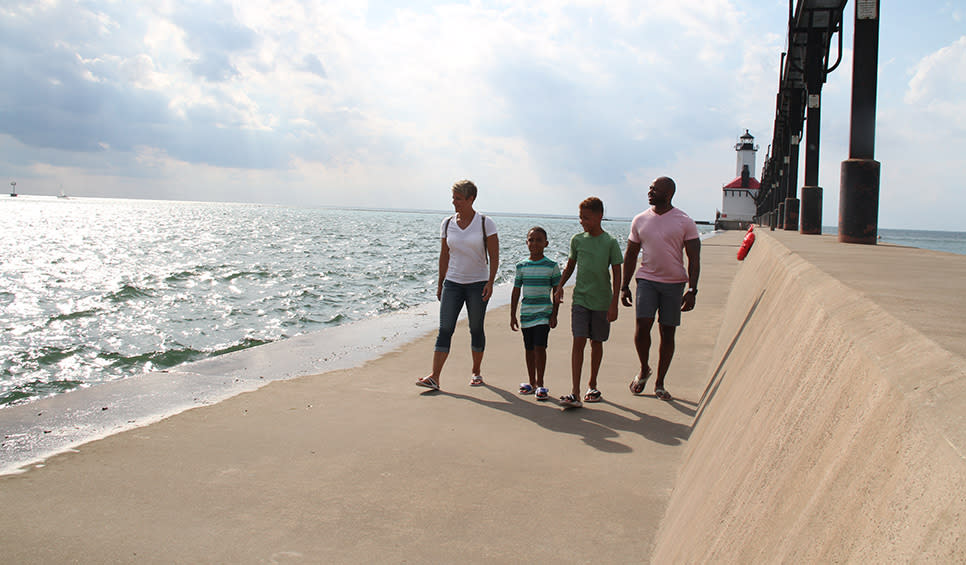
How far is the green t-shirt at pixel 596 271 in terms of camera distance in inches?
226

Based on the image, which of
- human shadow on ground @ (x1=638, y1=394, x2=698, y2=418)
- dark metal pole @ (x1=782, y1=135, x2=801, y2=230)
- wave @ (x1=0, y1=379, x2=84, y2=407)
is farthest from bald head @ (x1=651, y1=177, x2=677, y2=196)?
dark metal pole @ (x1=782, y1=135, x2=801, y2=230)

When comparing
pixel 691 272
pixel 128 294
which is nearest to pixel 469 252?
pixel 691 272

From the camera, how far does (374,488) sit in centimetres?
401

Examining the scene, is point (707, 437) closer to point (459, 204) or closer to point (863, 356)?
point (863, 356)

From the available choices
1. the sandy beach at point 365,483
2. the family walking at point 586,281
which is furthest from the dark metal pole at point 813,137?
the sandy beach at point 365,483

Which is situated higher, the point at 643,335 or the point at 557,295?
the point at 557,295

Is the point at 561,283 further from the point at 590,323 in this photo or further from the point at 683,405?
the point at 683,405

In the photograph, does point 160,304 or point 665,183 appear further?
point 160,304

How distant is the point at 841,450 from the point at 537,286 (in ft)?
15.4

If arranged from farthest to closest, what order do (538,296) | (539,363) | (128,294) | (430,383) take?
(128,294), (430,383), (539,363), (538,296)

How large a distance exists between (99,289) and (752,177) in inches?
3343

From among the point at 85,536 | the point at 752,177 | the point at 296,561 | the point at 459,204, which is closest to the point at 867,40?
the point at 459,204

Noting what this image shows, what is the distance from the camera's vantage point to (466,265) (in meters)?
6.49

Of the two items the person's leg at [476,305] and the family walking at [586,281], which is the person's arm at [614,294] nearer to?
the family walking at [586,281]
